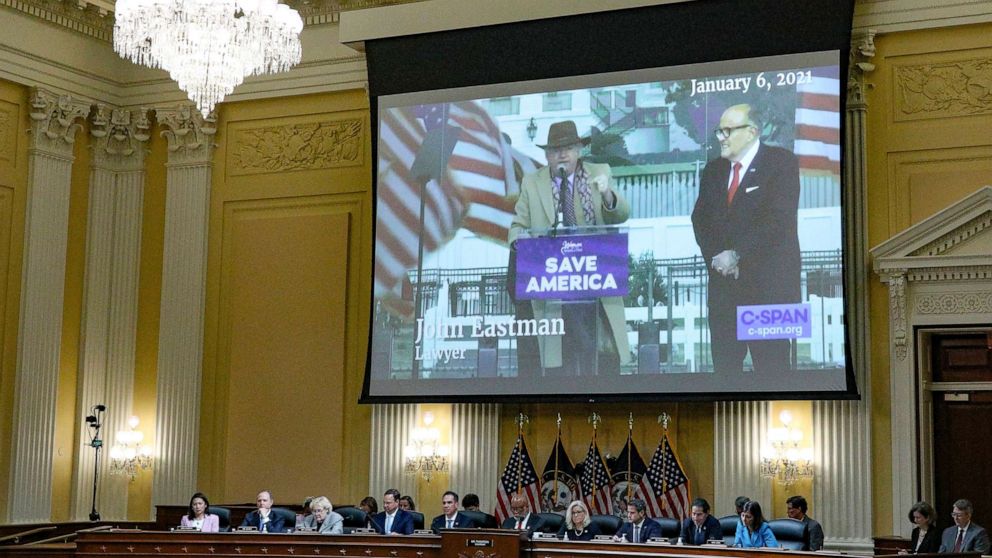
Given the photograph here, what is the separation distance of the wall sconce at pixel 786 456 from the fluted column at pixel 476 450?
270cm

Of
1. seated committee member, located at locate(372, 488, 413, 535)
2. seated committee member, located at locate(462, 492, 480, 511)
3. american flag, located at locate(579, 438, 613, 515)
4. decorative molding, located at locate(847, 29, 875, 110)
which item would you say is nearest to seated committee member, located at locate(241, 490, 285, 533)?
seated committee member, located at locate(372, 488, 413, 535)

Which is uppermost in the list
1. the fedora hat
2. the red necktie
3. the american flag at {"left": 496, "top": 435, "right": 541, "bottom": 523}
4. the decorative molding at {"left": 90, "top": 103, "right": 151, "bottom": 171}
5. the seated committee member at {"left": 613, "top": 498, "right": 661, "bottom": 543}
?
Answer: the decorative molding at {"left": 90, "top": 103, "right": 151, "bottom": 171}

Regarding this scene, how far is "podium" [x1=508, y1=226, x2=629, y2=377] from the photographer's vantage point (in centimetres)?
1327

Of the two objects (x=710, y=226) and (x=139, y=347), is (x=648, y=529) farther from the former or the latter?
(x=139, y=347)

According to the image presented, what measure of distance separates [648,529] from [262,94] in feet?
22.9

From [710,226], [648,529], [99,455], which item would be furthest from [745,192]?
[99,455]

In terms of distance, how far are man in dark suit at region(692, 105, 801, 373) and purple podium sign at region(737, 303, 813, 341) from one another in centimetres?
5

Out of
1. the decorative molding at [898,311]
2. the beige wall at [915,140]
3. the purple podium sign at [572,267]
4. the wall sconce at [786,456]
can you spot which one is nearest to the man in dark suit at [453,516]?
the purple podium sign at [572,267]

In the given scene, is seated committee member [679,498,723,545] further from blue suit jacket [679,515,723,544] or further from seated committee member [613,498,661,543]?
seated committee member [613,498,661,543]

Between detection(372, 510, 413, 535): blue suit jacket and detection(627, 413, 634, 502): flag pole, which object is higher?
detection(627, 413, 634, 502): flag pole

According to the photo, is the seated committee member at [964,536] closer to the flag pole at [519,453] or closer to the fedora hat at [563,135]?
the flag pole at [519,453]

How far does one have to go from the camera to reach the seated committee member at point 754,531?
10.5 meters

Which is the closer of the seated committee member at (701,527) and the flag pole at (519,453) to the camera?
the seated committee member at (701,527)

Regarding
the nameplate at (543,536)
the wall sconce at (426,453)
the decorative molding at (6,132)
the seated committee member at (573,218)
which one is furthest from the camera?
the decorative molding at (6,132)
